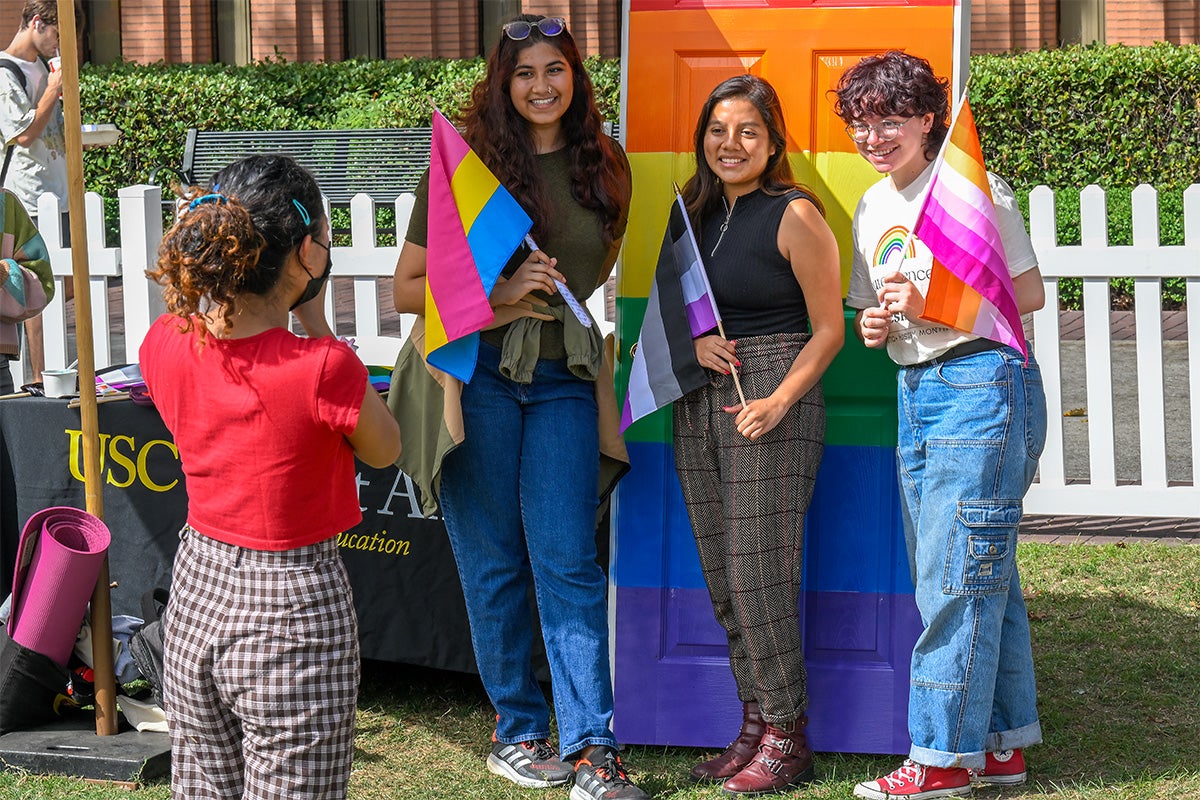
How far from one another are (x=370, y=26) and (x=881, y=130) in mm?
16837

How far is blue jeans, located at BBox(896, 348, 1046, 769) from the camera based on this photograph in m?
3.42

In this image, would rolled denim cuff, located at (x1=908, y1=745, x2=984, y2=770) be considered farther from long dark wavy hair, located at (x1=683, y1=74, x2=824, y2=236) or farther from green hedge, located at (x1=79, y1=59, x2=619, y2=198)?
green hedge, located at (x1=79, y1=59, x2=619, y2=198)

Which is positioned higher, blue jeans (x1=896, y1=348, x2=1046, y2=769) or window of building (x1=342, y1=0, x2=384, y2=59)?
window of building (x1=342, y1=0, x2=384, y2=59)

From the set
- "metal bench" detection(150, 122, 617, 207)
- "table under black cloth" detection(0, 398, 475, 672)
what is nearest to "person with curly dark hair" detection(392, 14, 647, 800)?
"table under black cloth" detection(0, 398, 475, 672)

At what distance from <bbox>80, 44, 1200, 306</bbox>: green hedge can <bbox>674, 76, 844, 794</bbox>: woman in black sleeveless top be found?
712 centimetres

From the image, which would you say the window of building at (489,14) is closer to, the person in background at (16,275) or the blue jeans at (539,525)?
the person in background at (16,275)

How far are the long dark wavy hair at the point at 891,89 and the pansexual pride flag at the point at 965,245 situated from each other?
0.09 metres

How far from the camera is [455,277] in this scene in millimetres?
3584

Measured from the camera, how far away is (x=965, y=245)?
337cm

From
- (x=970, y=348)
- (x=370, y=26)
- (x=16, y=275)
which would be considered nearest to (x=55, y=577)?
(x=16, y=275)

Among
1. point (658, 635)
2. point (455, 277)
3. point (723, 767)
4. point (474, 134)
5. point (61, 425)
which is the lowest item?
point (723, 767)

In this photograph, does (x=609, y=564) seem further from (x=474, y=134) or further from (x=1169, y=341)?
(x=1169, y=341)

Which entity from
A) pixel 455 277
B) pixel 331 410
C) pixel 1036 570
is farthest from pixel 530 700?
pixel 1036 570

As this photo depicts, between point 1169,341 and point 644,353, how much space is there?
7.69 metres
